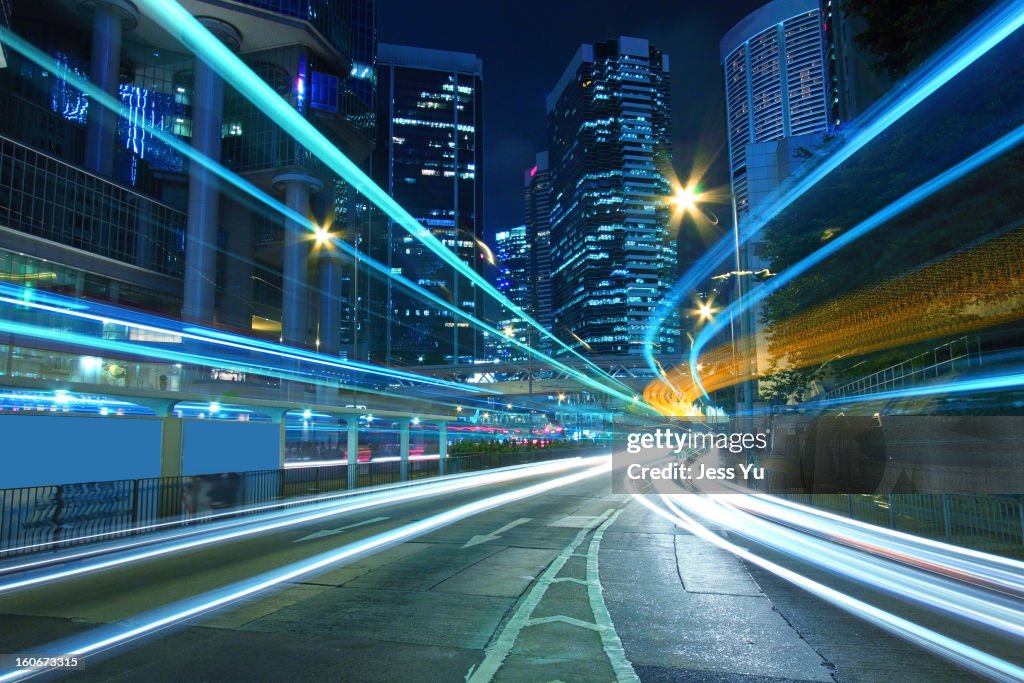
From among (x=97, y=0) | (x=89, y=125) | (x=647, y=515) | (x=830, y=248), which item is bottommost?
(x=647, y=515)

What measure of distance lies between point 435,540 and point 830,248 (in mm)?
16343

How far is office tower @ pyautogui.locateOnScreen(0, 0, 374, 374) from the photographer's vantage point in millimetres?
52656

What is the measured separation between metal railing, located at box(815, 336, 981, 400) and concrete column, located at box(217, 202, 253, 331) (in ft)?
198

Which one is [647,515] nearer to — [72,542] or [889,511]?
[889,511]

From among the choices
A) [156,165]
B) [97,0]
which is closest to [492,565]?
[97,0]

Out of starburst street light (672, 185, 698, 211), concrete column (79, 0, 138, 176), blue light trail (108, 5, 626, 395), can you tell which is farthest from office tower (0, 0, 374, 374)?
starburst street light (672, 185, 698, 211)

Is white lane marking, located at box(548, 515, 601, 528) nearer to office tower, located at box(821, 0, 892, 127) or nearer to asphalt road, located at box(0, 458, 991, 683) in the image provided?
asphalt road, located at box(0, 458, 991, 683)

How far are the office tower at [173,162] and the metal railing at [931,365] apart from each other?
52.9 metres

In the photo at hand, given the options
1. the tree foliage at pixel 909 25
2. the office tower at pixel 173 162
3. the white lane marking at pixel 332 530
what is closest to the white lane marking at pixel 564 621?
the white lane marking at pixel 332 530

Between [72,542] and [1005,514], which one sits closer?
[1005,514]

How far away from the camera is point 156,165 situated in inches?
2830

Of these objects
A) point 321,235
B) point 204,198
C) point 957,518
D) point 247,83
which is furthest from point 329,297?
point 957,518

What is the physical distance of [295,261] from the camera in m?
69.9

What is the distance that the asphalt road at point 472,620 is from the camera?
5.89m
